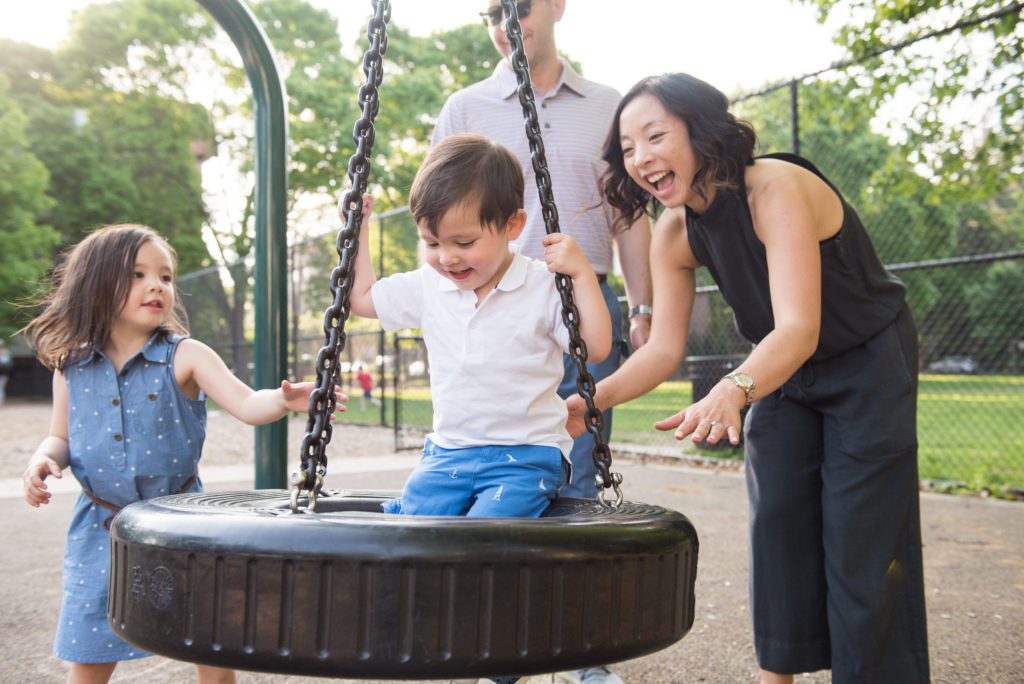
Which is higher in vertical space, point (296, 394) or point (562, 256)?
point (562, 256)

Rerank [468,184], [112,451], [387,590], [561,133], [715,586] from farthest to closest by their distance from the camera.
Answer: [715,586]
[561,133]
[112,451]
[468,184]
[387,590]

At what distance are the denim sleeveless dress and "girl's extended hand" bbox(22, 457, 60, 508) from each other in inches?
3.2

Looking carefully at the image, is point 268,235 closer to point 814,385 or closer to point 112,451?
point 112,451

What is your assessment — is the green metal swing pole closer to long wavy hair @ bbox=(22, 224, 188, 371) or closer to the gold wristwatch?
long wavy hair @ bbox=(22, 224, 188, 371)

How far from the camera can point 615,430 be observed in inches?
384

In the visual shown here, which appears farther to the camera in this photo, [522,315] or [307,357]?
[307,357]

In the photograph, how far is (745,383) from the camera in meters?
1.57

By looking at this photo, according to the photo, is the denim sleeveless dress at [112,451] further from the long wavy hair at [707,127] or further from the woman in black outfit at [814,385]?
the long wavy hair at [707,127]

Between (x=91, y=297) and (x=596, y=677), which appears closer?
(x=91, y=297)

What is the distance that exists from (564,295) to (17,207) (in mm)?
21776

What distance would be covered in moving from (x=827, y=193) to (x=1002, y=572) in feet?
8.40

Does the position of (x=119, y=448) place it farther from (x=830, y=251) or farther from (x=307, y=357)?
(x=307, y=357)

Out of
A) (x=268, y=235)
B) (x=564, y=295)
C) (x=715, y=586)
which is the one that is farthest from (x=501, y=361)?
(x=715, y=586)

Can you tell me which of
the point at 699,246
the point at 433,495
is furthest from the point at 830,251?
the point at 433,495
